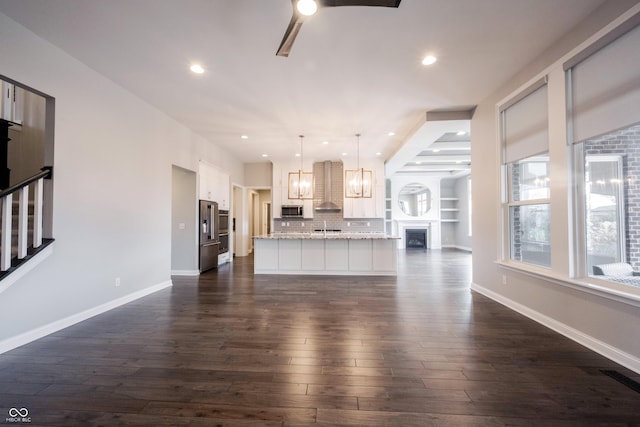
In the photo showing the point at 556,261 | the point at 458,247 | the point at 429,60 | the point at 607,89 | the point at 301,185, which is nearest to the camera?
the point at 607,89

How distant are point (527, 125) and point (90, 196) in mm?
5479

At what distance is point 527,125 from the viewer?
326 cm

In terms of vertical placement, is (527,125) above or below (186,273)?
above

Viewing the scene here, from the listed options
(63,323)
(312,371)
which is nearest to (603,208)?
(312,371)

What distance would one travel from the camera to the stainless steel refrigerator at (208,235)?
18.8 feet

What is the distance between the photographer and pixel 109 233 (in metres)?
3.47

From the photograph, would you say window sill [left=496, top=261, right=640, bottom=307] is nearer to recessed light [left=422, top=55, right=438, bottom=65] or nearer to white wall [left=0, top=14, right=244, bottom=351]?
recessed light [left=422, top=55, right=438, bottom=65]

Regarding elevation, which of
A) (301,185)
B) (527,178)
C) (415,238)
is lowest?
(415,238)

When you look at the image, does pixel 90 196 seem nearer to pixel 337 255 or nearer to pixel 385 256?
pixel 337 255

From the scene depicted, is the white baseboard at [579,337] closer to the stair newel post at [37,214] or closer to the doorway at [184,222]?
the stair newel post at [37,214]

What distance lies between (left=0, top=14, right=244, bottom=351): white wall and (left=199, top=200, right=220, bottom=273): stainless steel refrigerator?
1.11 meters

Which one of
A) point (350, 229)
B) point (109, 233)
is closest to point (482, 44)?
point (109, 233)

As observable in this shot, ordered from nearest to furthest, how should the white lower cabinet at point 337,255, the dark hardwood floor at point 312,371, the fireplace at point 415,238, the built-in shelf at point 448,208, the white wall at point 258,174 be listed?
the dark hardwood floor at point 312,371, the white lower cabinet at point 337,255, the white wall at point 258,174, the fireplace at point 415,238, the built-in shelf at point 448,208

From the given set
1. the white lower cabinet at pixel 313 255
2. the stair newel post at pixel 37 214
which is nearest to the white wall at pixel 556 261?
the white lower cabinet at pixel 313 255
